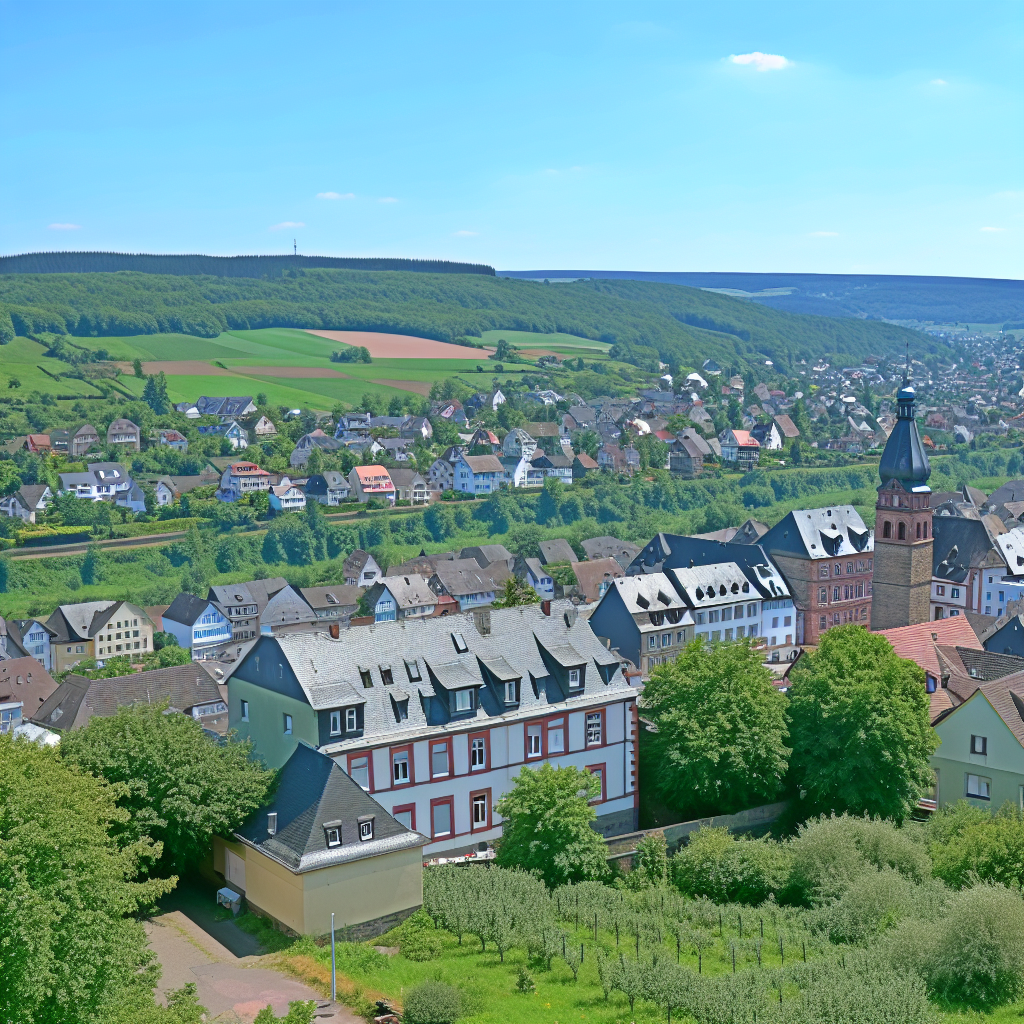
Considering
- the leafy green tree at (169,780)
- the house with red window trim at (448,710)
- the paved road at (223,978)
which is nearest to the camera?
the paved road at (223,978)

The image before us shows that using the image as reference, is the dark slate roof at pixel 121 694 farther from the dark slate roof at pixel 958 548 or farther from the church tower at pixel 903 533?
the dark slate roof at pixel 958 548

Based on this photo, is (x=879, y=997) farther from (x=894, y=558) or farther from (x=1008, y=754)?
(x=894, y=558)

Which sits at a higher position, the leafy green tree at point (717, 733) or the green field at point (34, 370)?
the green field at point (34, 370)

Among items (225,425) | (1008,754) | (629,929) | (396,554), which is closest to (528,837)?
(629,929)

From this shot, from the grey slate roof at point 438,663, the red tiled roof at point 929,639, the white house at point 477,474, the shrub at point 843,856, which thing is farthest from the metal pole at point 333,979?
the white house at point 477,474

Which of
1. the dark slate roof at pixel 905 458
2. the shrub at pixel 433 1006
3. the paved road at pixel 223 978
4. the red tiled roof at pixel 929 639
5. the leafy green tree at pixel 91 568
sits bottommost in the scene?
the leafy green tree at pixel 91 568

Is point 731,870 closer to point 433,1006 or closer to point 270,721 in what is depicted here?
point 433,1006

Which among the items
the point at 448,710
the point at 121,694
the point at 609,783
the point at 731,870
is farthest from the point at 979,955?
the point at 121,694
